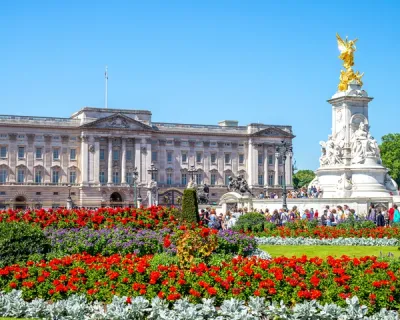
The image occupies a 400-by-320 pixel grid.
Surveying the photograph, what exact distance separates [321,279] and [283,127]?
8037 cm

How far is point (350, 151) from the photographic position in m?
34.6

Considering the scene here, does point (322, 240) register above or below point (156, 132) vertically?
below

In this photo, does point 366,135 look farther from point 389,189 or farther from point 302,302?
point 302,302

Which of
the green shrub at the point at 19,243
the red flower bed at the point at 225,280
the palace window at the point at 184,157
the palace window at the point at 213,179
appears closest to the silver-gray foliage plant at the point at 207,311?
the red flower bed at the point at 225,280

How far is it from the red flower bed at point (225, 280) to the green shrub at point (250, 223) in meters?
14.5

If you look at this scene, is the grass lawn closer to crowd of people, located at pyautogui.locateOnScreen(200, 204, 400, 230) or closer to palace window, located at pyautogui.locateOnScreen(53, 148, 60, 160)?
crowd of people, located at pyautogui.locateOnScreen(200, 204, 400, 230)

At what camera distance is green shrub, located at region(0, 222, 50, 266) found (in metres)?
14.0

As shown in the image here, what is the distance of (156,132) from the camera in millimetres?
84188

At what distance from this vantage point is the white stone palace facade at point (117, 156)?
77.5m

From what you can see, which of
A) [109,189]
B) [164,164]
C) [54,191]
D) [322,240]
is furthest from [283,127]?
[322,240]

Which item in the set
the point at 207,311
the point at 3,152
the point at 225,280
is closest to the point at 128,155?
the point at 3,152

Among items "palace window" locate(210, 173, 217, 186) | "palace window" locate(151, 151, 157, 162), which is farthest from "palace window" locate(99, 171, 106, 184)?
"palace window" locate(210, 173, 217, 186)

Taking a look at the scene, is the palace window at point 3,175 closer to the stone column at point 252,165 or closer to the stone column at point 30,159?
the stone column at point 30,159

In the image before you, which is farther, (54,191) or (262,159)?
(262,159)
